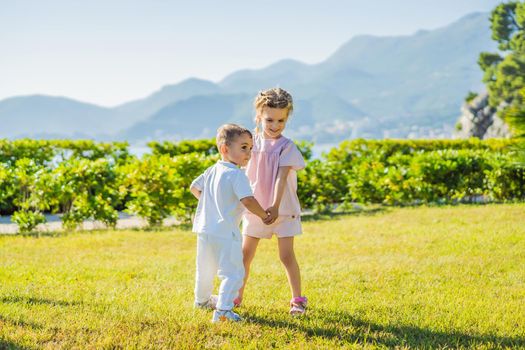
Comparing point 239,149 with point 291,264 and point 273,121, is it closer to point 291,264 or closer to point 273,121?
point 273,121

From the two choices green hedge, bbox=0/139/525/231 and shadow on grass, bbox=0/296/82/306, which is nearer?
shadow on grass, bbox=0/296/82/306

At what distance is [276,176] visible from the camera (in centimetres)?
396

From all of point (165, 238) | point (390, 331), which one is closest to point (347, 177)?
point (165, 238)

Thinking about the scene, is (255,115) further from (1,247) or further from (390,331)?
(1,247)

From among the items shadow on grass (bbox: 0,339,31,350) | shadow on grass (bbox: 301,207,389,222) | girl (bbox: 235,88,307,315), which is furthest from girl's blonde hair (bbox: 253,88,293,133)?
shadow on grass (bbox: 301,207,389,222)

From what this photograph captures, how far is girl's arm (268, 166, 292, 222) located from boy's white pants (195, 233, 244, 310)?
0.28 metres

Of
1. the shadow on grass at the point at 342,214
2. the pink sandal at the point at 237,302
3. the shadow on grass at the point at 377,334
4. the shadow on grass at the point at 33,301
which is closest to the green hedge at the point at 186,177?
the shadow on grass at the point at 342,214

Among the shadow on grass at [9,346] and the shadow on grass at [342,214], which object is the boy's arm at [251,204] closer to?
the shadow on grass at [9,346]

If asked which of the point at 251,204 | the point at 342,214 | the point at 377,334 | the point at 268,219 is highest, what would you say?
the point at 251,204

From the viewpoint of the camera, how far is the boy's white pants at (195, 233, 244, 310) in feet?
11.8

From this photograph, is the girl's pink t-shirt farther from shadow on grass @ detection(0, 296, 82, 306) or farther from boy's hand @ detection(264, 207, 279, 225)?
shadow on grass @ detection(0, 296, 82, 306)

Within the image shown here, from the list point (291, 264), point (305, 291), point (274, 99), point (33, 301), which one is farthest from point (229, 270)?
point (33, 301)

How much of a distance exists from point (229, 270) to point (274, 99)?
114 centimetres

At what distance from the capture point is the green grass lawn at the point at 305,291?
3379 millimetres
